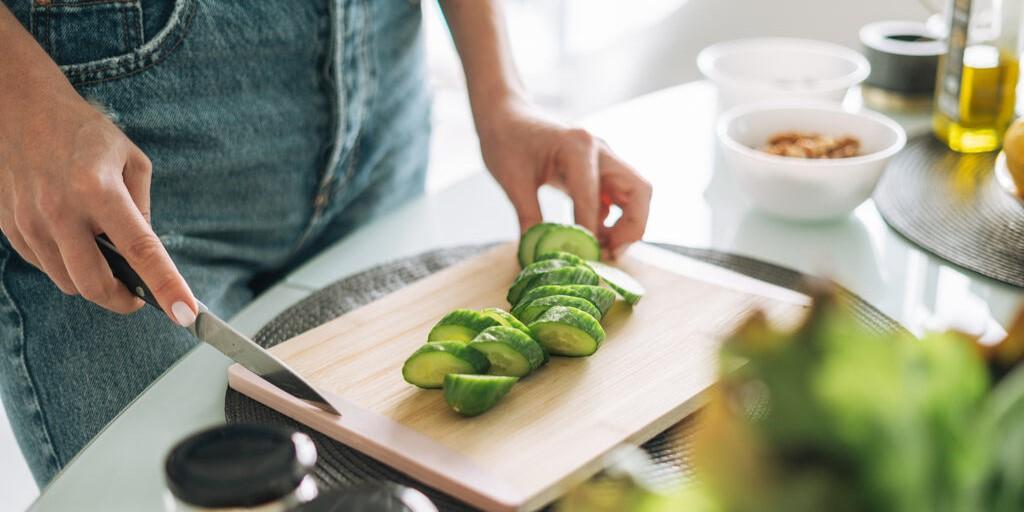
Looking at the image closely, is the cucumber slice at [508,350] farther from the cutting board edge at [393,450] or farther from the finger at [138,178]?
the finger at [138,178]

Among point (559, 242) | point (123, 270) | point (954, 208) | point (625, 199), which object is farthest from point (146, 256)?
point (954, 208)

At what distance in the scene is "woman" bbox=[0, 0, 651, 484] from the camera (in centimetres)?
102

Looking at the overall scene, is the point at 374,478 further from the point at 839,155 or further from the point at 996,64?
the point at 996,64

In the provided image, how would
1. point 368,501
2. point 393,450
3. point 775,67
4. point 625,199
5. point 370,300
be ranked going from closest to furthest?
point 368,501 < point 393,450 < point 370,300 < point 625,199 < point 775,67

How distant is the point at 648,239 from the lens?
1444mm

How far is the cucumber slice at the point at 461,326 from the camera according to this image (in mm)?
1051

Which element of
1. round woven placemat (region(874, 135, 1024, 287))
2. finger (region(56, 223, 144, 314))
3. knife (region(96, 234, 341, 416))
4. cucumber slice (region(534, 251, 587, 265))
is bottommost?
round woven placemat (region(874, 135, 1024, 287))

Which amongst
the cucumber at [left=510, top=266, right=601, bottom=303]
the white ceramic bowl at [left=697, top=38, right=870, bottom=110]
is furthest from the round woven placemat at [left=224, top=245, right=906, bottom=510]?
the white ceramic bowl at [left=697, top=38, right=870, bottom=110]

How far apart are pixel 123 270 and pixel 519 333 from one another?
0.38 m

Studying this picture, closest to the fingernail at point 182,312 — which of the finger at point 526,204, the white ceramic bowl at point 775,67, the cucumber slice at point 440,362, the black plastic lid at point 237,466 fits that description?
the cucumber slice at point 440,362

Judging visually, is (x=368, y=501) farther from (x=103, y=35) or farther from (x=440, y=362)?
(x=103, y=35)

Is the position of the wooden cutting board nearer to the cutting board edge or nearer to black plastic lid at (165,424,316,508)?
the cutting board edge

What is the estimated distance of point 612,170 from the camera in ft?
4.52

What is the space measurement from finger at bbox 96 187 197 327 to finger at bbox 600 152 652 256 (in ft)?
1.86
